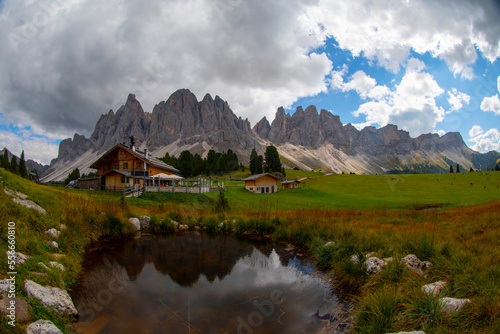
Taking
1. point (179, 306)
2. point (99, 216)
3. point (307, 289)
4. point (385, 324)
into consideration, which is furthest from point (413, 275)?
point (99, 216)

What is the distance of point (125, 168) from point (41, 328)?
1685 inches

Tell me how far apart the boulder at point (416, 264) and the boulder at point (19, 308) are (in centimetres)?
816

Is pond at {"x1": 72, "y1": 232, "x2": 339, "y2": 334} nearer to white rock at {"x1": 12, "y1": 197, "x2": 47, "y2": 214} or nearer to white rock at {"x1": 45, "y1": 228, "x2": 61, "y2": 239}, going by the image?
white rock at {"x1": 45, "y1": 228, "x2": 61, "y2": 239}

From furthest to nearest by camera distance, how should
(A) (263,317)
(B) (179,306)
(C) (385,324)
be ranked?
(B) (179,306) < (A) (263,317) < (C) (385,324)

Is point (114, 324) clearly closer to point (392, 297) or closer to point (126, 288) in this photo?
point (126, 288)

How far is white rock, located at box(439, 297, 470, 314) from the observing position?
3.82 metres

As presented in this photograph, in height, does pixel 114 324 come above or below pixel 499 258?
below

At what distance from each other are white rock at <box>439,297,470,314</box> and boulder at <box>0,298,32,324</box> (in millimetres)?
7144

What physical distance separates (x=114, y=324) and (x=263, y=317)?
130 inches

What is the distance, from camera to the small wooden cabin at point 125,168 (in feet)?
121

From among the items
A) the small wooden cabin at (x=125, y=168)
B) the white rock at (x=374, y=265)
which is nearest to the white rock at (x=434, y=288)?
the white rock at (x=374, y=265)

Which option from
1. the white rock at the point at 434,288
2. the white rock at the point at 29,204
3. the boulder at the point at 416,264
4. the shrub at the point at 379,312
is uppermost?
the white rock at the point at 29,204

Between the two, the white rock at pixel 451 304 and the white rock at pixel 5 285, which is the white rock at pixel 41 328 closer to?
the white rock at pixel 5 285

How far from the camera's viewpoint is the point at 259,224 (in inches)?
500
